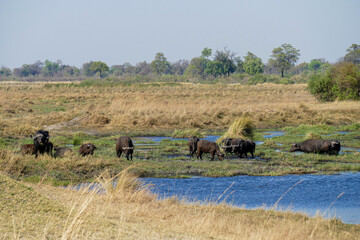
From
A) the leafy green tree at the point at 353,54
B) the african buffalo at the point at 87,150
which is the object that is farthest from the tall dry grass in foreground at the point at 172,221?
the leafy green tree at the point at 353,54

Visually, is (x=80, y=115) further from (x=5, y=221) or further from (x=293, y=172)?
(x=5, y=221)

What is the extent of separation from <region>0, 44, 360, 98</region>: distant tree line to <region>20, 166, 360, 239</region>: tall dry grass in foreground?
31.6 meters

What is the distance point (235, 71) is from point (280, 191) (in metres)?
102

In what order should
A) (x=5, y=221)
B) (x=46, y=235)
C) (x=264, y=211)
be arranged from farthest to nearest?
(x=264, y=211) < (x=5, y=221) < (x=46, y=235)

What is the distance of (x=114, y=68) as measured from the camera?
525 ft

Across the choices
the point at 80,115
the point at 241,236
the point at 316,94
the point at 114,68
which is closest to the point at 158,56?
the point at 114,68

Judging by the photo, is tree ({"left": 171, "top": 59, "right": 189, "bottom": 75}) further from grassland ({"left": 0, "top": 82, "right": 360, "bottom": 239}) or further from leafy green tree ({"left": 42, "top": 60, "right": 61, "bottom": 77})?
grassland ({"left": 0, "top": 82, "right": 360, "bottom": 239})

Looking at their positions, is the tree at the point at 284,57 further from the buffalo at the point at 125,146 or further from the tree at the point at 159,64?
the buffalo at the point at 125,146

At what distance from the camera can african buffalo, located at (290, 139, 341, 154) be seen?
17547 mm

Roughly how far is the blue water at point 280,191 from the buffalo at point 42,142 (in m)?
3.76

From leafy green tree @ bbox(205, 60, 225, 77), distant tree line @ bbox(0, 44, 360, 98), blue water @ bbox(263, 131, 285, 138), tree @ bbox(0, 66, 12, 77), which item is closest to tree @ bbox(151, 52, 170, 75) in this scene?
distant tree line @ bbox(0, 44, 360, 98)

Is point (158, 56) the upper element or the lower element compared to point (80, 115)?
upper

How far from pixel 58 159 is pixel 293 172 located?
287 inches

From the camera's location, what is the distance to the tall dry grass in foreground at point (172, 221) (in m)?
6.79
